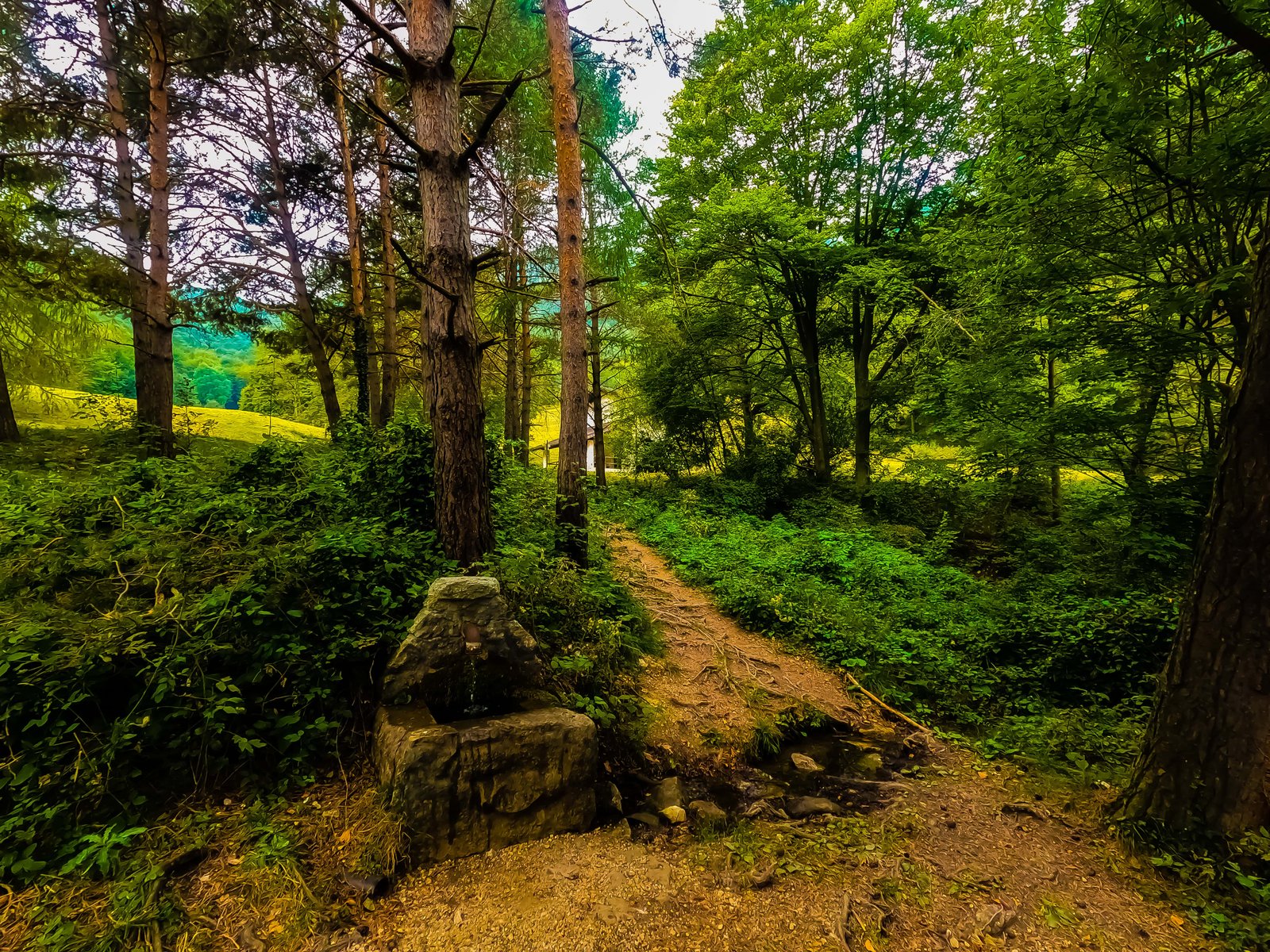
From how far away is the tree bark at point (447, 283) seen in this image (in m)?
4.02

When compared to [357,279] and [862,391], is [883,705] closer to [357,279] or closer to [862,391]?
[862,391]

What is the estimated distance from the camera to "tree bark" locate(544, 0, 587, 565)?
6.05 meters

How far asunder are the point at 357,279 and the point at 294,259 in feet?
5.86

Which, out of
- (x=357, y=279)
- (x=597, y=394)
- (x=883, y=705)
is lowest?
(x=883, y=705)

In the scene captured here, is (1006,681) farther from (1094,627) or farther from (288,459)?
(288,459)

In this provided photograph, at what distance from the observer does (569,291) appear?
6336 mm

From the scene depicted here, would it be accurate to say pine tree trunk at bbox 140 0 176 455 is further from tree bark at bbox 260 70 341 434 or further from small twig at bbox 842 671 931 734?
small twig at bbox 842 671 931 734

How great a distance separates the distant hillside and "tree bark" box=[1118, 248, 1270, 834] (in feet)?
33.3

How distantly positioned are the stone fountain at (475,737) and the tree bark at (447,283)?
1024 millimetres

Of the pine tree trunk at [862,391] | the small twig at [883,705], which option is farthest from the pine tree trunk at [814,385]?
the small twig at [883,705]

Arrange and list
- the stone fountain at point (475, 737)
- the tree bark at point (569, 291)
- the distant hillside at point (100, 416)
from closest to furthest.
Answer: the stone fountain at point (475, 737) < the tree bark at point (569, 291) < the distant hillside at point (100, 416)

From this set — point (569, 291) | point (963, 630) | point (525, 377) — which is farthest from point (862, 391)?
point (569, 291)

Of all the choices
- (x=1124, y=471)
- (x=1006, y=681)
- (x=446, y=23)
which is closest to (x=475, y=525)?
(x=446, y=23)

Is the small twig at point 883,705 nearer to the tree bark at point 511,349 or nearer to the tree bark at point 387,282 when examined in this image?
the tree bark at point 511,349
